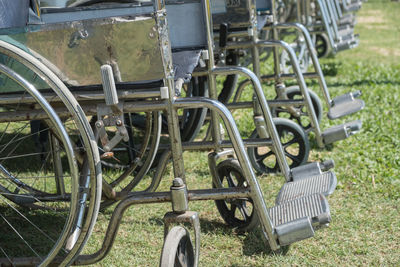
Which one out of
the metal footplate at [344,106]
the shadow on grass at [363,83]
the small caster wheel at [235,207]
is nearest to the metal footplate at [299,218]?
the small caster wheel at [235,207]

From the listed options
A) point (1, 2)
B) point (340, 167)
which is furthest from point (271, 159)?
point (1, 2)

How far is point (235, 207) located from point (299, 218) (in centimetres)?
80

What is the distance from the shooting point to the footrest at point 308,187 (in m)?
2.75

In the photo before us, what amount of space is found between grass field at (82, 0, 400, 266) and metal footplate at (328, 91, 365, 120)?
31cm

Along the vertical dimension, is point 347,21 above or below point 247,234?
above

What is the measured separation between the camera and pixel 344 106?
4.54 meters

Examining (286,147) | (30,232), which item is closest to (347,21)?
(286,147)

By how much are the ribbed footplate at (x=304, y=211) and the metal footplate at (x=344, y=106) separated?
186 centimetres

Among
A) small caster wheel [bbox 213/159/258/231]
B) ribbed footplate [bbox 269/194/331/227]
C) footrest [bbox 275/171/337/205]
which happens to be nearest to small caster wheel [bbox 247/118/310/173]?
small caster wheel [bbox 213/159/258/231]

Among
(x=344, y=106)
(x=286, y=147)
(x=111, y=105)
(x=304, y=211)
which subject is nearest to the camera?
(x=111, y=105)

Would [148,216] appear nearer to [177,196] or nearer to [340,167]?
[177,196]

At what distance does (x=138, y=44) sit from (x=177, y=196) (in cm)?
61

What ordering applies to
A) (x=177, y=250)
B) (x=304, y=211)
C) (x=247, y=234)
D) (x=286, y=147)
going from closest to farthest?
(x=177, y=250)
(x=304, y=211)
(x=247, y=234)
(x=286, y=147)

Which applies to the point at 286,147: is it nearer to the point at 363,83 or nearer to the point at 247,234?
the point at 247,234
